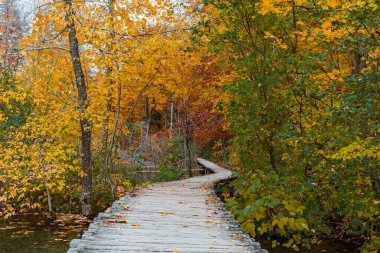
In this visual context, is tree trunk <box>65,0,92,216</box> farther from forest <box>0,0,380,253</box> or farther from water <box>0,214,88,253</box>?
water <box>0,214,88,253</box>

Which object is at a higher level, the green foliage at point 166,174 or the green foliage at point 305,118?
the green foliage at point 305,118

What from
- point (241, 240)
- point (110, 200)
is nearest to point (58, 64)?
point (110, 200)

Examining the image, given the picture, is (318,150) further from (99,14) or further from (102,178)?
(102,178)

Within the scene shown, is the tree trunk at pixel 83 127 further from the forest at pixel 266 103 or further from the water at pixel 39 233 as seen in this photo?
the water at pixel 39 233

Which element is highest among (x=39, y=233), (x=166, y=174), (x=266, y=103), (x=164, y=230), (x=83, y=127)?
(x=266, y=103)

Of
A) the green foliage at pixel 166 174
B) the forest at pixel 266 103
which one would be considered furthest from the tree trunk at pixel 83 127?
the green foliage at pixel 166 174

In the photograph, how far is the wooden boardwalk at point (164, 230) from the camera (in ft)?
14.5

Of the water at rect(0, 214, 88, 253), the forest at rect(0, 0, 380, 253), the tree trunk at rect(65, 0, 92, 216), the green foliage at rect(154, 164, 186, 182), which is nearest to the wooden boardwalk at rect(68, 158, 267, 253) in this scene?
the forest at rect(0, 0, 380, 253)

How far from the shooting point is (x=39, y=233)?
30.7 ft

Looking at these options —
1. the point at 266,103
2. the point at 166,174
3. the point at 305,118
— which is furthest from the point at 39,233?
the point at 305,118

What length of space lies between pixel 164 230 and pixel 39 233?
17.9 feet

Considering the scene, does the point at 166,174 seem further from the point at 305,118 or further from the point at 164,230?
the point at 164,230

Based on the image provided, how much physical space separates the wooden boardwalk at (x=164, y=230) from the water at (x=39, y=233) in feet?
7.00

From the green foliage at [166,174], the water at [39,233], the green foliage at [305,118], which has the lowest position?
the water at [39,233]
